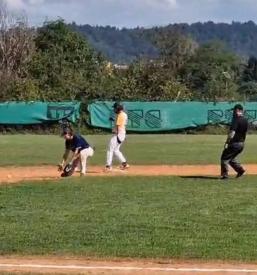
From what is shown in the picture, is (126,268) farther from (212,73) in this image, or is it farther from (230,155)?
(212,73)

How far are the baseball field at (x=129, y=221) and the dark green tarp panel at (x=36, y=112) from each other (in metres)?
23.2

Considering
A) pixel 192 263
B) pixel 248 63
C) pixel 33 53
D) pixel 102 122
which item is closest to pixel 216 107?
pixel 102 122

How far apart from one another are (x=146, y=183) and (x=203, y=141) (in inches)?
807

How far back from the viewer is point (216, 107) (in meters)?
47.2

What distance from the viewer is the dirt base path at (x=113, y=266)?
9141mm

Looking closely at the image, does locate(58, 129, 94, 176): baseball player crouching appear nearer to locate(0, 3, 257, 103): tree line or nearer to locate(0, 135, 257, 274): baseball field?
locate(0, 135, 257, 274): baseball field

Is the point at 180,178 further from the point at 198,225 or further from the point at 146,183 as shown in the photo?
the point at 198,225

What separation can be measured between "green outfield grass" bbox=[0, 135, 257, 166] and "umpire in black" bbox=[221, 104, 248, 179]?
6.26m

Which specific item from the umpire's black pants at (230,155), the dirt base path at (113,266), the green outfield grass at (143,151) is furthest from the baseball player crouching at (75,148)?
the dirt base path at (113,266)

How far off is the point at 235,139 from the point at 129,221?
7396mm

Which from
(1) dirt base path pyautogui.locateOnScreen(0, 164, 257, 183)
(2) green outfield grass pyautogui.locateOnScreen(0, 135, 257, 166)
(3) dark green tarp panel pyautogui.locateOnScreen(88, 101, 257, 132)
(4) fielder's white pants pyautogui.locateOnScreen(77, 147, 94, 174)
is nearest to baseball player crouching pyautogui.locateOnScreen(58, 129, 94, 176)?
(4) fielder's white pants pyautogui.locateOnScreen(77, 147, 94, 174)

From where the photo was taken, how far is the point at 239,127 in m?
19.3

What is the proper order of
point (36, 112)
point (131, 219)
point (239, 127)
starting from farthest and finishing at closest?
point (36, 112) → point (239, 127) → point (131, 219)

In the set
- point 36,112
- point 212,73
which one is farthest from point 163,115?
point 212,73
